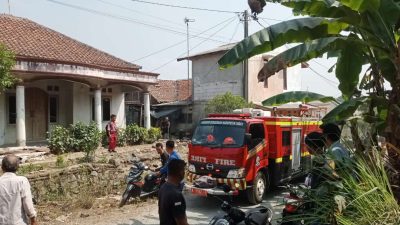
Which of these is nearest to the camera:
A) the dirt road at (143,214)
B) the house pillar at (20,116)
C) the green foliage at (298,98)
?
the green foliage at (298,98)

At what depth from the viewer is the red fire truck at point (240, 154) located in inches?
368

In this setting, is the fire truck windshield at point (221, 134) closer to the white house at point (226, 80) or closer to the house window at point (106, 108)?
the house window at point (106, 108)

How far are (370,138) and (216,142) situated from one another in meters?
5.37

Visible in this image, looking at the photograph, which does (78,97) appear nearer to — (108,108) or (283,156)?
(108,108)

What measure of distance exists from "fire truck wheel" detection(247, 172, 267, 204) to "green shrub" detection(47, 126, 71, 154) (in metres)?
8.37

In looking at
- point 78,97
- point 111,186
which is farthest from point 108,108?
point 111,186

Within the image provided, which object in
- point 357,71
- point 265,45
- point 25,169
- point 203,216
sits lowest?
point 203,216

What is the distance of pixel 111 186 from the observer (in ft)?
41.5

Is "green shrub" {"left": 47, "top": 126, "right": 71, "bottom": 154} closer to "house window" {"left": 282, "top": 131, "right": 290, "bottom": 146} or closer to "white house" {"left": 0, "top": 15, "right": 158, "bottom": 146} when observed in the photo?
"white house" {"left": 0, "top": 15, "right": 158, "bottom": 146}

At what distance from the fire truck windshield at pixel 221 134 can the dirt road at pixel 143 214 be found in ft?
5.19

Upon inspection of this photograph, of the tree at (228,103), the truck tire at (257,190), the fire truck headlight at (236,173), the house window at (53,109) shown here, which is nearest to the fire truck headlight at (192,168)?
the fire truck headlight at (236,173)

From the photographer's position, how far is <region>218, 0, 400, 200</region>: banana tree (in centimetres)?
450

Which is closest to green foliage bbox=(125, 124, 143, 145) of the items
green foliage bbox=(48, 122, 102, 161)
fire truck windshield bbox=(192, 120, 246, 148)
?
green foliage bbox=(48, 122, 102, 161)

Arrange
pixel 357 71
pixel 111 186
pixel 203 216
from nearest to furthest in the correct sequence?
pixel 357 71, pixel 203 216, pixel 111 186
